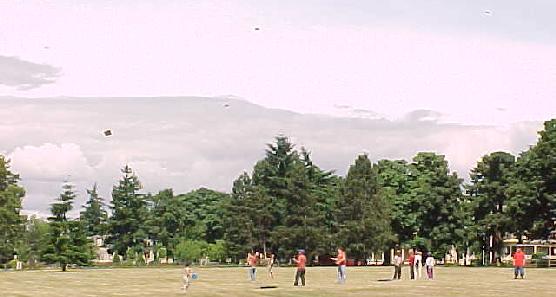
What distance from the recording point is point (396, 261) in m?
55.7

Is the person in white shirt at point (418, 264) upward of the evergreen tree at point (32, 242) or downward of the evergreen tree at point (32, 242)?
downward

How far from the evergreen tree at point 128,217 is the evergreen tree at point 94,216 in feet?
5.91

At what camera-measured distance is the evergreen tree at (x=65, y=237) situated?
91.9m

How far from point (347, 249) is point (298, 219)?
275 inches

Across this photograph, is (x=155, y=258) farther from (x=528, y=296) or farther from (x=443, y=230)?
(x=528, y=296)

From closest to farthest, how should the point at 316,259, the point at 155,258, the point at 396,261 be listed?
the point at 396,261
the point at 316,259
the point at 155,258

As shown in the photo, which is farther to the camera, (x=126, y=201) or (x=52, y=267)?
Result: (x=126, y=201)

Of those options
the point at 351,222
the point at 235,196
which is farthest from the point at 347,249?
the point at 235,196

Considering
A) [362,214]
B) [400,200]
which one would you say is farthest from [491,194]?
[362,214]

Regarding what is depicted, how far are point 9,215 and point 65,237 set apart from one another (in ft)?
51.6

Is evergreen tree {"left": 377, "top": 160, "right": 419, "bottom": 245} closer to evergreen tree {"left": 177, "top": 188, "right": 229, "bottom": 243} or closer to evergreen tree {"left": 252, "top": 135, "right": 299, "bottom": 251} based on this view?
evergreen tree {"left": 252, "top": 135, "right": 299, "bottom": 251}

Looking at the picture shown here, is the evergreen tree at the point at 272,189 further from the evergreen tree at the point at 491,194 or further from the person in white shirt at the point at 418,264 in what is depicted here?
the person in white shirt at the point at 418,264

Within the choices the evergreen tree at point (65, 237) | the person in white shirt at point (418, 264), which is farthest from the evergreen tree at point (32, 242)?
the person in white shirt at point (418, 264)

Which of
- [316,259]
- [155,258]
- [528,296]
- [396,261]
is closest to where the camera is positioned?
[528,296]
